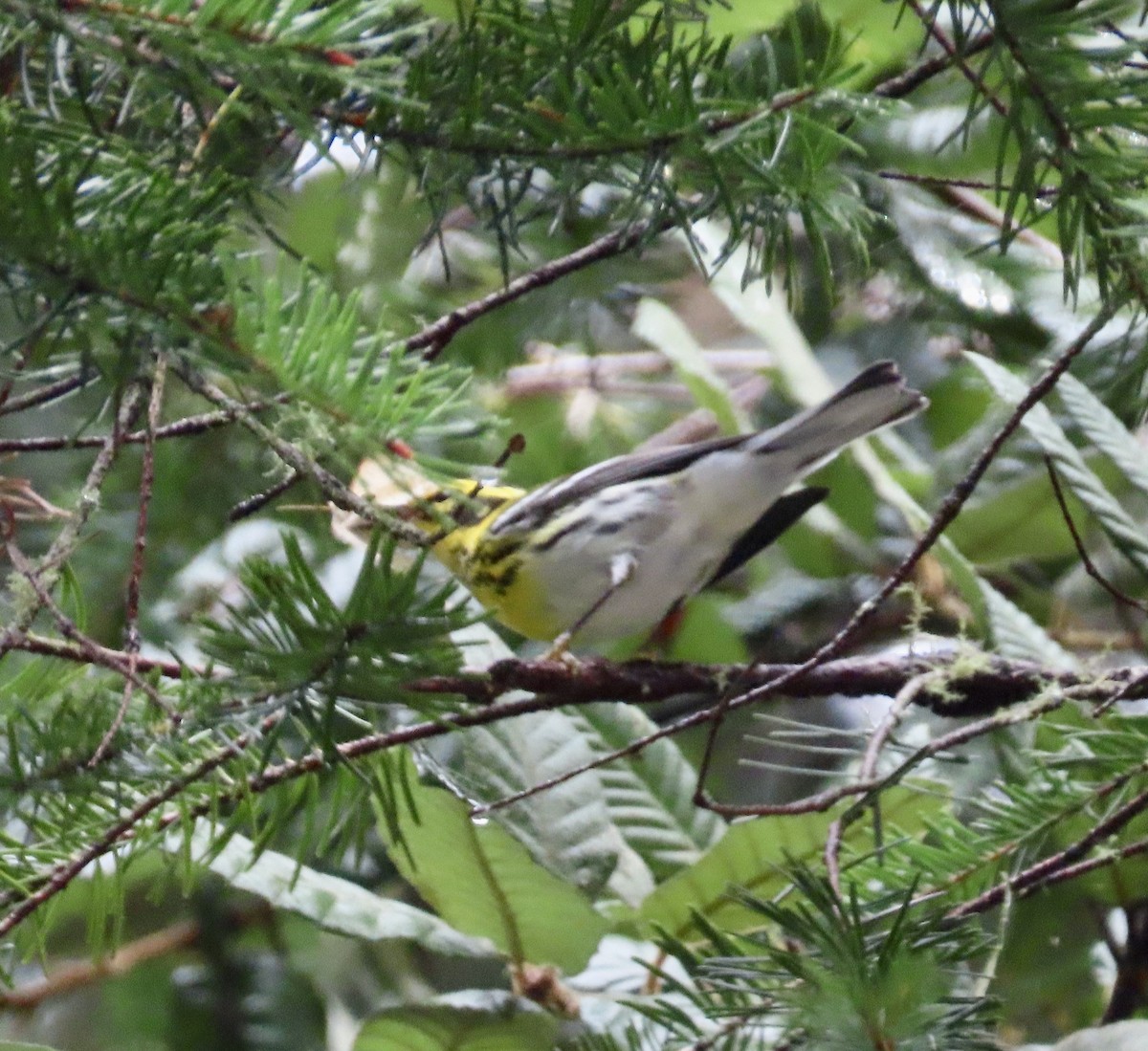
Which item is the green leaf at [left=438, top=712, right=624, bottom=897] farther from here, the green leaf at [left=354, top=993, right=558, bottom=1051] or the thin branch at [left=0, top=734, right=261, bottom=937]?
the thin branch at [left=0, top=734, right=261, bottom=937]

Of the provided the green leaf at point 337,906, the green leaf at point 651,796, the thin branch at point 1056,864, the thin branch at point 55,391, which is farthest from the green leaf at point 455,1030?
the thin branch at point 55,391

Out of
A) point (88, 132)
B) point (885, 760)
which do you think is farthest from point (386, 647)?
point (885, 760)

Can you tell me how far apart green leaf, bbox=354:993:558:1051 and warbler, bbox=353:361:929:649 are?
0.89ft

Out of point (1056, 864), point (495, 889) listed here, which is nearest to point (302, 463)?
point (1056, 864)

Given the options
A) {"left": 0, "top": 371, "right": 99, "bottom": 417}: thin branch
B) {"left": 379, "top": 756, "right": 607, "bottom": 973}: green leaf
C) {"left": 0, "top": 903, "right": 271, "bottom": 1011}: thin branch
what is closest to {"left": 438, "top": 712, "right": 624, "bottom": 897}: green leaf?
{"left": 379, "top": 756, "right": 607, "bottom": 973}: green leaf

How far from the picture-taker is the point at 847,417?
940 mm

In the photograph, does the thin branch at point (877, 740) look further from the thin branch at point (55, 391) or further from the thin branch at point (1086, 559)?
the thin branch at point (55, 391)

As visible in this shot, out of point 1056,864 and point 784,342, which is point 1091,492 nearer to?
point 1056,864

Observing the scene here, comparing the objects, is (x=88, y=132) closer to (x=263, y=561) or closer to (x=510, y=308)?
(x=263, y=561)

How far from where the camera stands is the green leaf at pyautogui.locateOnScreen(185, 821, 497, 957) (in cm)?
76

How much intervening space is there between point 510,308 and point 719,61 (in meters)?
0.76

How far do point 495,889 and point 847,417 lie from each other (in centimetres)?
39

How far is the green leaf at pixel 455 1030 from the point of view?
77 cm

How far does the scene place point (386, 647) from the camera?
0.41 meters
